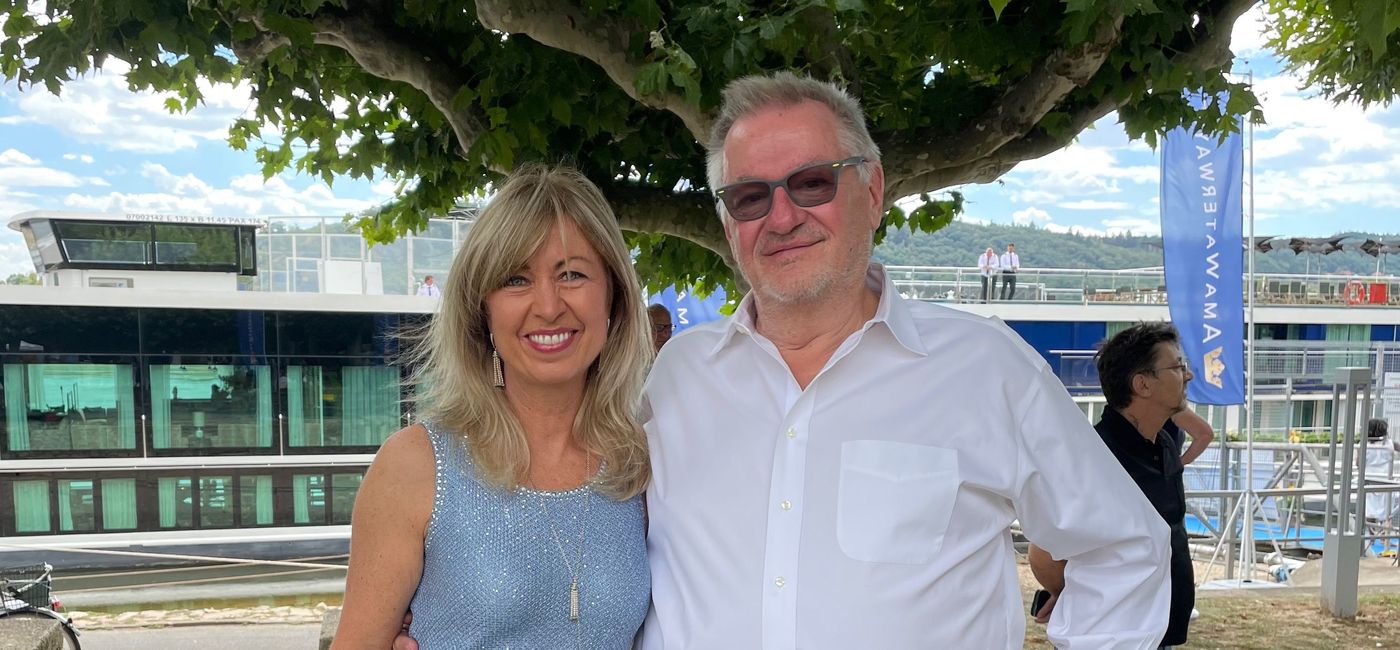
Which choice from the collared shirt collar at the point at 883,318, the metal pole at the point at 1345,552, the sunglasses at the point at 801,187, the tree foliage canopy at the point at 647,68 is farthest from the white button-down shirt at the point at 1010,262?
the sunglasses at the point at 801,187

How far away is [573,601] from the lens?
6.23ft

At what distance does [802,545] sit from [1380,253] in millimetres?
45805

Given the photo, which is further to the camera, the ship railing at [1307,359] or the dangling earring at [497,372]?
the ship railing at [1307,359]

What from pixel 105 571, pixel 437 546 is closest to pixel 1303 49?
pixel 437 546

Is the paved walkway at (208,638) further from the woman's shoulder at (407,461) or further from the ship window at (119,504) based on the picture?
the woman's shoulder at (407,461)

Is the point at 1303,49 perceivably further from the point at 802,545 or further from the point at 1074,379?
the point at 1074,379

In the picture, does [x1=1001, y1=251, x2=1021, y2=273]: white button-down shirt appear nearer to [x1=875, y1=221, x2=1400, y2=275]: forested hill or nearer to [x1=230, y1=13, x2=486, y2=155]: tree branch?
[x1=230, y1=13, x2=486, y2=155]: tree branch

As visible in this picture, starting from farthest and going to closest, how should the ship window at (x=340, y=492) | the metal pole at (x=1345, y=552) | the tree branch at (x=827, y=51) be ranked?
the ship window at (x=340, y=492) → the metal pole at (x=1345, y=552) → the tree branch at (x=827, y=51)

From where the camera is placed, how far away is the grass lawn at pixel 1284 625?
734 centimetres

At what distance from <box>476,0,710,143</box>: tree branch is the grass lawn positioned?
5.14 meters

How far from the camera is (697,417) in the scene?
2117mm

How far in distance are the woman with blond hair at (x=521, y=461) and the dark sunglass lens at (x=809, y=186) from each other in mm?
378

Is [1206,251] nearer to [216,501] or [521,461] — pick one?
[521,461]

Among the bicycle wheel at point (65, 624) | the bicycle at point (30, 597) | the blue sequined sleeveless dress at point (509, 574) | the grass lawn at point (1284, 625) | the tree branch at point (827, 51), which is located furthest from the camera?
the bicycle at point (30, 597)
